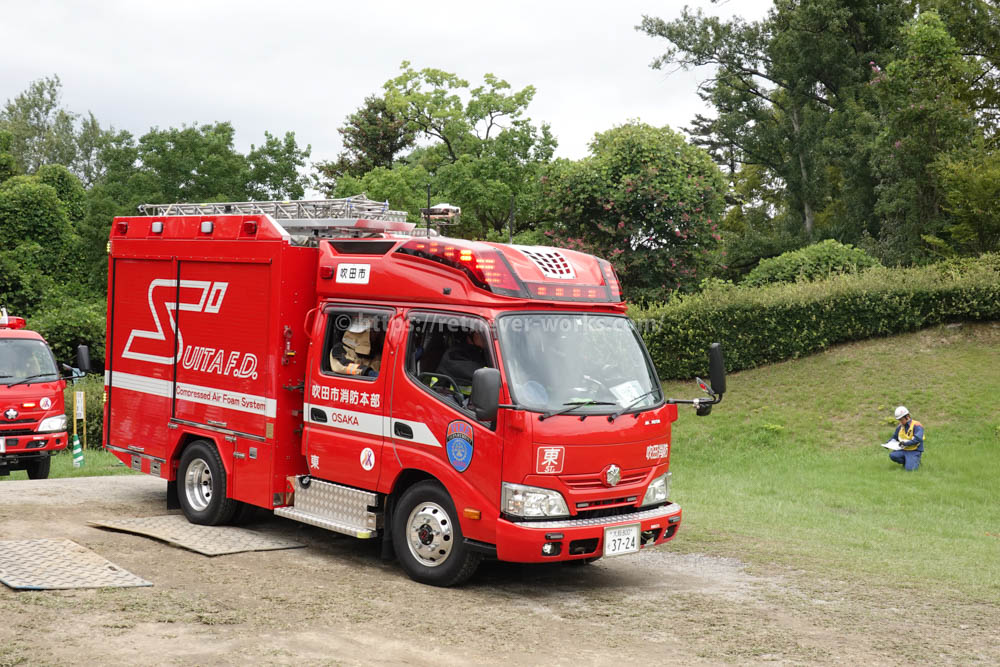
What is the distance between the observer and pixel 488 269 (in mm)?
8234

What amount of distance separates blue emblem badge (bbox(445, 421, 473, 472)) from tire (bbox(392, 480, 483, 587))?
1.16 ft

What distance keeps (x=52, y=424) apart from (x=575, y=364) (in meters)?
10.4

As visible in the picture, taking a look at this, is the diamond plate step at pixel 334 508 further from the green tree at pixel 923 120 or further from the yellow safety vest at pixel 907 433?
the green tree at pixel 923 120

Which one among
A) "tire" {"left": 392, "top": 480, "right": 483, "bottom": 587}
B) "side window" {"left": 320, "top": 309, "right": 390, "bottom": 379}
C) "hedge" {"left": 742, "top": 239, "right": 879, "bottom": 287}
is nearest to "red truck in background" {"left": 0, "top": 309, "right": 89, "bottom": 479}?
"side window" {"left": 320, "top": 309, "right": 390, "bottom": 379}

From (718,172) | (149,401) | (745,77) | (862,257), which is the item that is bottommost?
(149,401)

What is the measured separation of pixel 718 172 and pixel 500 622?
21415mm

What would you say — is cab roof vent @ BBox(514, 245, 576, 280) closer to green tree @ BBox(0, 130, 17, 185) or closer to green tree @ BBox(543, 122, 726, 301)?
green tree @ BBox(543, 122, 726, 301)

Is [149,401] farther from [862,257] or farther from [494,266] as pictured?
[862,257]

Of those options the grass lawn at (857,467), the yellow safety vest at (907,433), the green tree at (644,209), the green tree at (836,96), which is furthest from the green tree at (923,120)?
the yellow safety vest at (907,433)

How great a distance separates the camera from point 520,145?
110 ft

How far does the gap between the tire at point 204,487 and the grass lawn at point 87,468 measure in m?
5.56

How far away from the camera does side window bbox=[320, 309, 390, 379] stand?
8961 millimetres

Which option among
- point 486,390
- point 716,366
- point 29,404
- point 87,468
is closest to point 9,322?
point 29,404

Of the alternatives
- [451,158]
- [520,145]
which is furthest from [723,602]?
[451,158]
